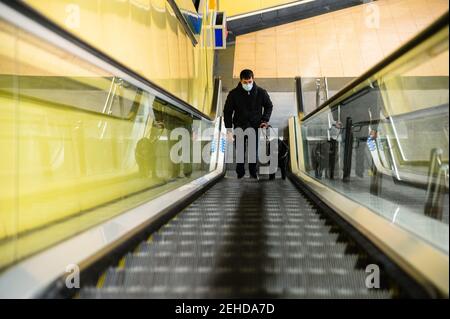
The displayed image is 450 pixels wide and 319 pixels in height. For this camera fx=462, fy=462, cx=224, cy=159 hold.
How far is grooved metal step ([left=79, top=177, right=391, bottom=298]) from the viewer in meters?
1.97

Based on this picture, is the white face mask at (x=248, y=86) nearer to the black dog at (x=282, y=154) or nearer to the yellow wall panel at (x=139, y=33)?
the black dog at (x=282, y=154)

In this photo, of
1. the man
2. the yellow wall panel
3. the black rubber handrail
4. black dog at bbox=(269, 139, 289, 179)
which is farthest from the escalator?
the black rubber handrail

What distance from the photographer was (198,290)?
1979 millimetres

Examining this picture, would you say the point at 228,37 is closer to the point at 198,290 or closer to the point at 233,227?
the point at 233,227

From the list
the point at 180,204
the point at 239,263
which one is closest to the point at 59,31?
the point at 239,263

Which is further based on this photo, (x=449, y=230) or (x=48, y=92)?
(x=48, y=92)

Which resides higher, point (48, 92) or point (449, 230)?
point (48, 92)

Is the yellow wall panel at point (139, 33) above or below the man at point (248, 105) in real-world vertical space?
above

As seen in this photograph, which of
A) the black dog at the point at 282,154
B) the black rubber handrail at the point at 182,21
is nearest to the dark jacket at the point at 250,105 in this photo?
the black dog at the point at 282,154

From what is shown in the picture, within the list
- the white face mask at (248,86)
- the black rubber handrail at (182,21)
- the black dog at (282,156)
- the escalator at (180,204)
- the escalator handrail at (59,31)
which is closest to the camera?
the escalator handrail at (59,31)

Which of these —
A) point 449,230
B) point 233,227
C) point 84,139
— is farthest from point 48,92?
point 449,230

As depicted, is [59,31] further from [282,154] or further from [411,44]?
[282,154]

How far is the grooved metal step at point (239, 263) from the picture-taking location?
77.5 inches
